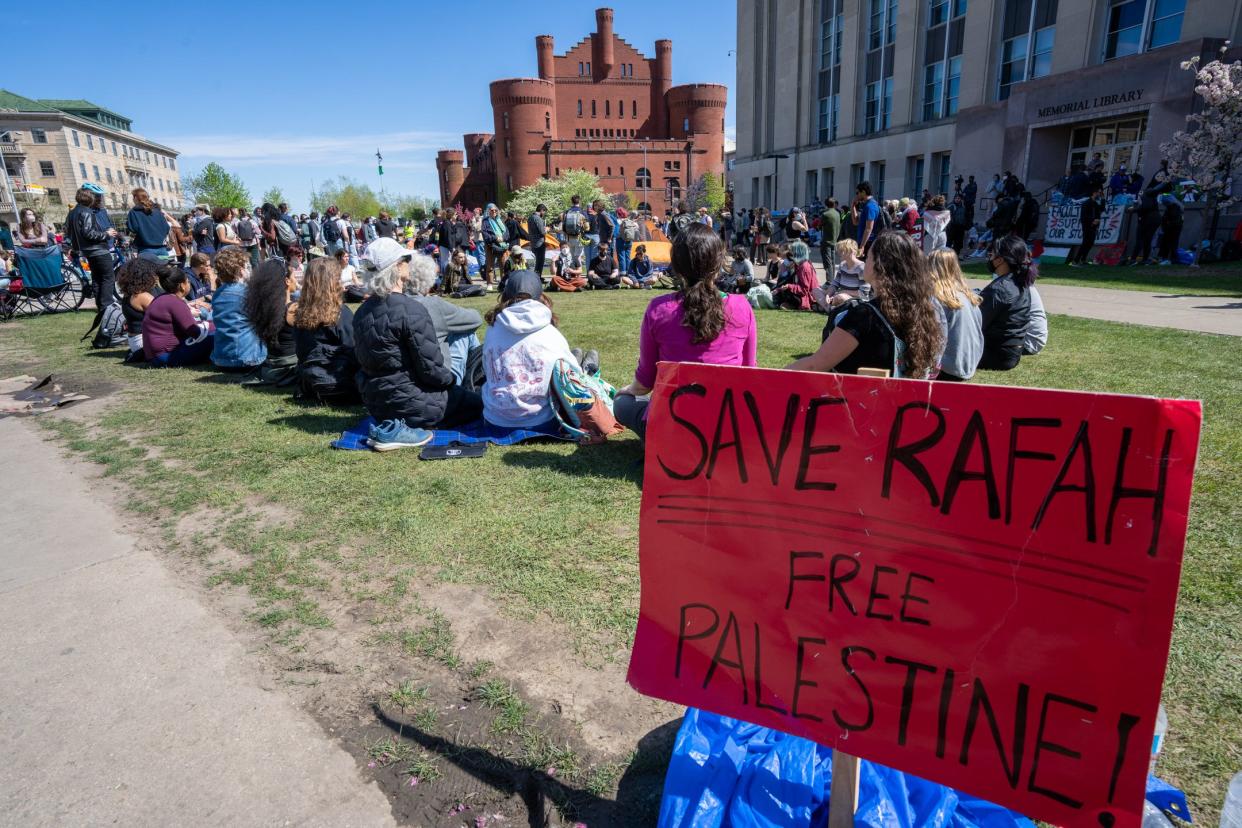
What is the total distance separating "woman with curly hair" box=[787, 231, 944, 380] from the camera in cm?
354

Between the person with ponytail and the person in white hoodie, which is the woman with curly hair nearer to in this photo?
the person in white hoodie


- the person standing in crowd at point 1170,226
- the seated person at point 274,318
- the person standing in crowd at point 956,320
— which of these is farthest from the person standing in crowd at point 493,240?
the person standing in crowd at point 1170,226

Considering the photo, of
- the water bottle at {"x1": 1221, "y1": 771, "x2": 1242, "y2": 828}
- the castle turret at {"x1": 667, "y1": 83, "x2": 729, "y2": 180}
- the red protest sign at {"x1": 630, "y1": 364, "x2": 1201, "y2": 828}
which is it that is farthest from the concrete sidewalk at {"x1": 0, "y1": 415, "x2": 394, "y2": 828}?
the castle turret at {"x1": 667, "y1": 83, "x2": 729, "y2": 180}

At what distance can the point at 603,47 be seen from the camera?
8794cm

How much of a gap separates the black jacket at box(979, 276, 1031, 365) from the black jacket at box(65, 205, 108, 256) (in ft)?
42.8

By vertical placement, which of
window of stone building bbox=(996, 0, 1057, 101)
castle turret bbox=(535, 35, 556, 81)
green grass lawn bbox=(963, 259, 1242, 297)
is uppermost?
castle turret bbox=(535, 35, 556, 81)

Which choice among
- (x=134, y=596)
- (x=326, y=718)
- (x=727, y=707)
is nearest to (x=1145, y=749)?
(x=727, y=707)

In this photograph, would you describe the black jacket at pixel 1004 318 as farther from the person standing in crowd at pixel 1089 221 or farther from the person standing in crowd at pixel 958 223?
the person standing in crowd at pixel 958 223

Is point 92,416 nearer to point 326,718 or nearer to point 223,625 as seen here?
point 223,625

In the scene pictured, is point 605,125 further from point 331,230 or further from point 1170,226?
point 1170,226

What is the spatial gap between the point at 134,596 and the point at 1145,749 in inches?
154

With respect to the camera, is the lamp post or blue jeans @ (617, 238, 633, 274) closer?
blue jeans @ (617, 238, 633, 274)

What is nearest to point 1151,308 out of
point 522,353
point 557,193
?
point 522,353

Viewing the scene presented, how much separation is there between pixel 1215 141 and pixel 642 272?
42.7 ft
